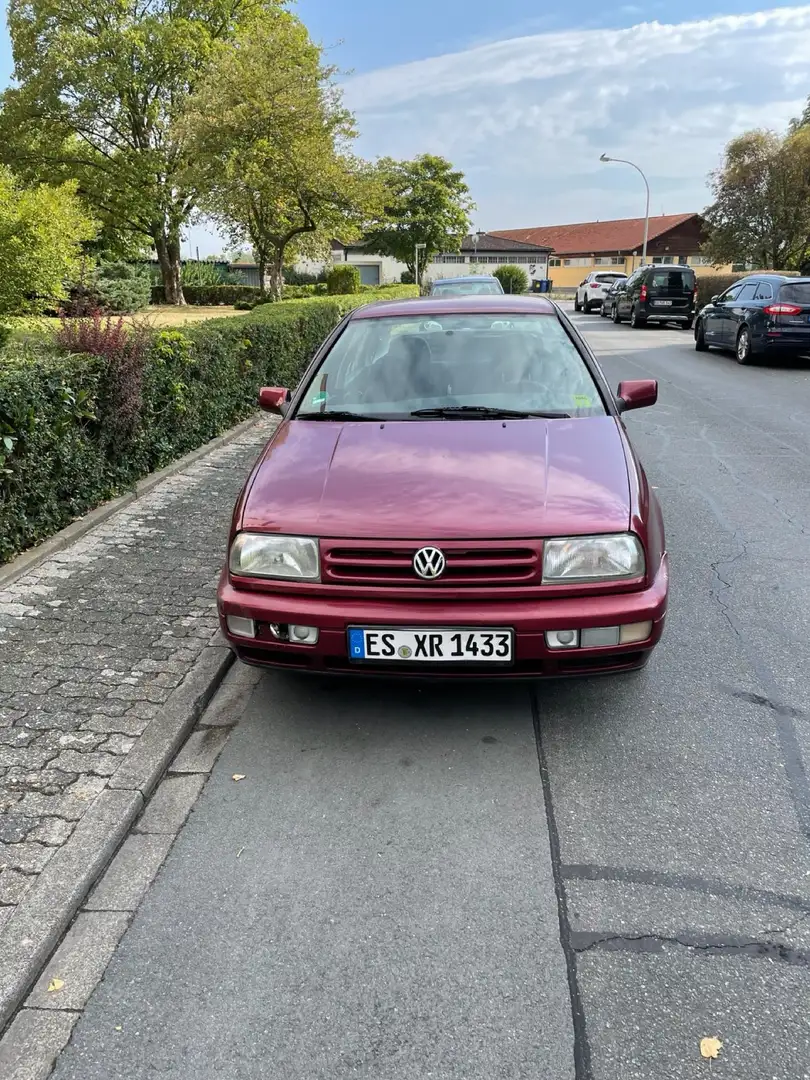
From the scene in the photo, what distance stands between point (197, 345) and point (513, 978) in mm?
6678

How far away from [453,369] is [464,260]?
256ft

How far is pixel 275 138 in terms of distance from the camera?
2145cm

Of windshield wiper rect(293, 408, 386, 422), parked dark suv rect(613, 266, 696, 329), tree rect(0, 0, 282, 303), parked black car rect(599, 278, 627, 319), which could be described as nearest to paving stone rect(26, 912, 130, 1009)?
windshield wiper rect(293, 408, 386, 422)

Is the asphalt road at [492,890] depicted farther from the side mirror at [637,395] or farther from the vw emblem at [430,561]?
the side mirror at [637,395]

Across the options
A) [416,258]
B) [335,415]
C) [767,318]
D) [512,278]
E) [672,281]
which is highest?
[416,258]

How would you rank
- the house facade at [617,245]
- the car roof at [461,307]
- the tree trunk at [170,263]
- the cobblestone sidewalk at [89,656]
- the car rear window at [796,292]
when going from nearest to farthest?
the cobblestone sidewalk at [89,656], the car roof at [461,307], the car rear window at [796,292], the tree trunk at [170,263], the house facade at [617,245]

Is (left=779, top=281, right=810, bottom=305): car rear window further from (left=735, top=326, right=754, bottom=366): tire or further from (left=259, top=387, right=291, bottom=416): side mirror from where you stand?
(left=259, top=387, right=291, bottom=416): side mirror

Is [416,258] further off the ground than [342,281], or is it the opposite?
[416,258]

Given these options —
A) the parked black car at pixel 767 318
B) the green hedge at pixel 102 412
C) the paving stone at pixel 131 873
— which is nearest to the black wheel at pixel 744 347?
the parked black car at pixel 767 318

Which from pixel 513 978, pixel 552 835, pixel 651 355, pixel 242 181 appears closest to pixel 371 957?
pixel 513 978

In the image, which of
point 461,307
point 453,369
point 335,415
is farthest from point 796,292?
point 335,415

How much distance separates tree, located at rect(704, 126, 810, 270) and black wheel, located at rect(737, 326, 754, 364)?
21.7 meters

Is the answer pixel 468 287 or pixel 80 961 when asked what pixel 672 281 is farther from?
pixel 80 961

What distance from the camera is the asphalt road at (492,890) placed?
1967mm
